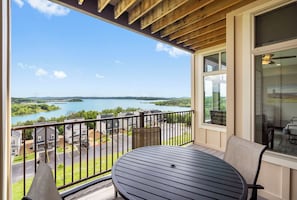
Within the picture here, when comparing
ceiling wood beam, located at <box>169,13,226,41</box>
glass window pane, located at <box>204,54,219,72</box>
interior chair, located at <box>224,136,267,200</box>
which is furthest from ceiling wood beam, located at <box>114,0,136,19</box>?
glass window pane, located at <box>204,54,219,72</box>

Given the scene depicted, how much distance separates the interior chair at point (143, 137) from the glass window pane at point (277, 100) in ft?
5.11

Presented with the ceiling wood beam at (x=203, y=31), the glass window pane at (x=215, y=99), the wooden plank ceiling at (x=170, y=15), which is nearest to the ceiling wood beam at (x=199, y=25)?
the wooden plank ceiling at (x=170, y=15)

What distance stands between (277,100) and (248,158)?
1.17m

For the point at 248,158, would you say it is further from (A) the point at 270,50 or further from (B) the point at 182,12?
(B) the point at 182,12

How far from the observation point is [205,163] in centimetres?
161

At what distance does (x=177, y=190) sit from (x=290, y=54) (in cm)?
226

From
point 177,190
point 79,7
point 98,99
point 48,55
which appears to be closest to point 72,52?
point 48,55

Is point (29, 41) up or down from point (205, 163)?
up

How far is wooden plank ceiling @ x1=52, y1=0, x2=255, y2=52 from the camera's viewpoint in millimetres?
2580

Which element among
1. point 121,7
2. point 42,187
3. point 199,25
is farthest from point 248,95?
point 42,187

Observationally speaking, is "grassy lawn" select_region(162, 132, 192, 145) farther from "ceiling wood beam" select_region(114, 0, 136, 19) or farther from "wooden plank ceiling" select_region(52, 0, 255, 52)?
"ceiling wood beam" select_region(114, 0, 136, 19)

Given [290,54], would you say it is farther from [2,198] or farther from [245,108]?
[2,198]

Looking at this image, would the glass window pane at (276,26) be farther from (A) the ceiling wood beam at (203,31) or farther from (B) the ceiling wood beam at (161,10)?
(B) the ceiling wood beam at (161,10)

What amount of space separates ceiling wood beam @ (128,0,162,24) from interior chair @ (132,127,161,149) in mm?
1900
